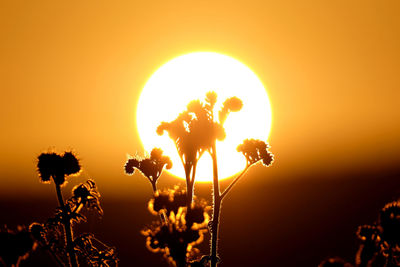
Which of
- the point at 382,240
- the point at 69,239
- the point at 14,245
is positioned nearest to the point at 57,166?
the point at 69,239

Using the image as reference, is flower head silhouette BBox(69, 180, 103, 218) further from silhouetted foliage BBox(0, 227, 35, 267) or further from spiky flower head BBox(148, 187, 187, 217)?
silhouetted foliage BBox(0, 227, 35, 267)

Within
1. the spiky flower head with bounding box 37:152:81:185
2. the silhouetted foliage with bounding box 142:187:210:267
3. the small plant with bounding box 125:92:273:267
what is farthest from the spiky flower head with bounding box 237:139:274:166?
the spiky flower head with bounding box 37:152:81:185

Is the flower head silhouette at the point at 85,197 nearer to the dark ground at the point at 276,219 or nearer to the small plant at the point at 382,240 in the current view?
the small plant at the point at 382,240

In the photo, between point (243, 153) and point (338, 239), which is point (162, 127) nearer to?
point (243, 153)

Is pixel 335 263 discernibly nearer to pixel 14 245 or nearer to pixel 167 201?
pixel 167 201

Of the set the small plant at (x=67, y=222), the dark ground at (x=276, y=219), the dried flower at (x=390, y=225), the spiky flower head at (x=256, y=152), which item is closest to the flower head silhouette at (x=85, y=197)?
the small plant at (x=67, y=222)

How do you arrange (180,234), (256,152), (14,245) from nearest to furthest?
(14,245), (180,234), (256,152)
